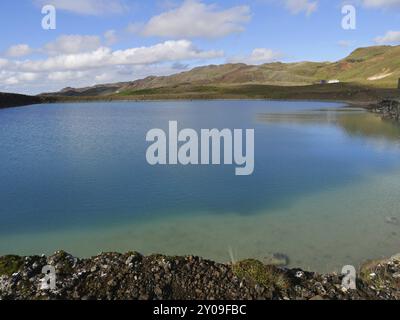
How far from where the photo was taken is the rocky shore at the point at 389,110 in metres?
52.7

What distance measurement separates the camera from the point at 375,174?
21547mm

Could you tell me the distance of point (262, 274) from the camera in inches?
332

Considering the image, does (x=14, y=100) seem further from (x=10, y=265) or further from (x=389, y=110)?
(x=10, y=265)

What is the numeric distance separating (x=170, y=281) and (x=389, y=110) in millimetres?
58636

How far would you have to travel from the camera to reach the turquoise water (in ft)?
39.6

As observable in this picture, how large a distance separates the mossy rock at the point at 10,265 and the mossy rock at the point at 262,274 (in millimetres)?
5033

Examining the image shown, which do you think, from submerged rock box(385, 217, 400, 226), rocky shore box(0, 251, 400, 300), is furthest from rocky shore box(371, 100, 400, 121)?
rocky shore box(0, 251, 400, 300)

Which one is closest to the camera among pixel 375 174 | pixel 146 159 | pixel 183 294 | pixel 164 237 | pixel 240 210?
pixel 183 294
